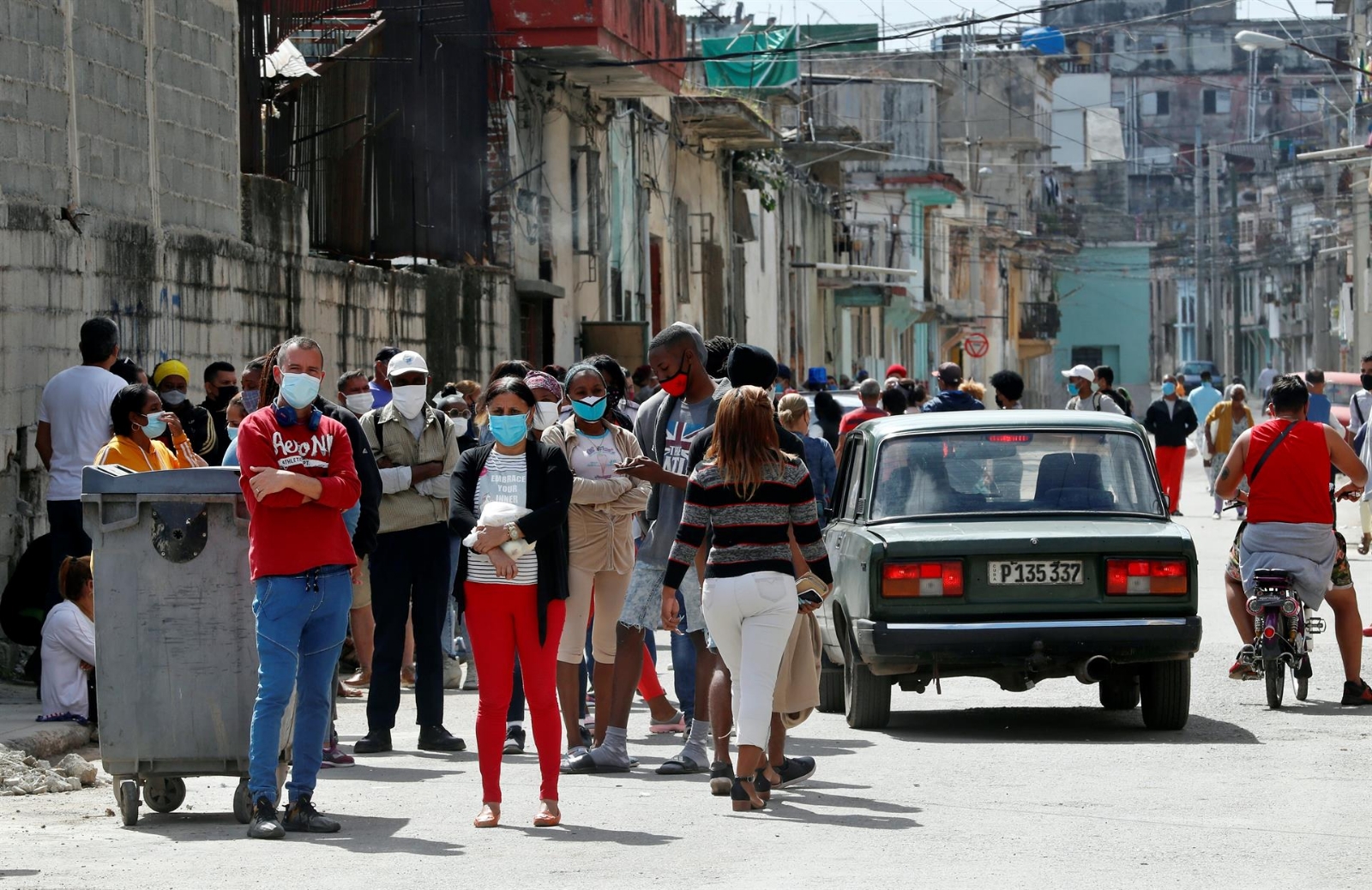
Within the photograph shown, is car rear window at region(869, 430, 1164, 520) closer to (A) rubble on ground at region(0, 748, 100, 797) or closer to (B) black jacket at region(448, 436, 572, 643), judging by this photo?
(B) black jacket at region(448, 436, 572, 643)

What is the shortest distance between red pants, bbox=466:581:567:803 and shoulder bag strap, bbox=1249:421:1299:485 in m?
4.87

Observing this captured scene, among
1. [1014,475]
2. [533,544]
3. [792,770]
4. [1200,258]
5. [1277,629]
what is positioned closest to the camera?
[533,544]

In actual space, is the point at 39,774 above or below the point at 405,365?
below

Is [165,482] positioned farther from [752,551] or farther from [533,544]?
[752,551]

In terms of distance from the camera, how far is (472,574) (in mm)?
7965

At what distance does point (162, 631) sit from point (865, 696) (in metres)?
3.99

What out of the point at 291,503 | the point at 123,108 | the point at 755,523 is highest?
the point at 123,108

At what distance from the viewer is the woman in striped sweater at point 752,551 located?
26.5 ft

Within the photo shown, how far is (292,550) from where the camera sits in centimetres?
751

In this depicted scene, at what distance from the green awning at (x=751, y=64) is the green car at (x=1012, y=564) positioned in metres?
29.5

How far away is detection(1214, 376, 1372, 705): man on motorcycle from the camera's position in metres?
11.2

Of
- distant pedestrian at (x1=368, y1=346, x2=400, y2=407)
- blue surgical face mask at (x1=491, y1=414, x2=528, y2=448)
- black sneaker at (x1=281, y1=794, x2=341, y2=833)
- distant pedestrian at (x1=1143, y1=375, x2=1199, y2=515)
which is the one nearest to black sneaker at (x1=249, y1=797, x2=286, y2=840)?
black sneaker at (x1=281, y1=794, x2=341, y2=833)

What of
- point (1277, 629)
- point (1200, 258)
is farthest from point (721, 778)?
point (1200, 258)

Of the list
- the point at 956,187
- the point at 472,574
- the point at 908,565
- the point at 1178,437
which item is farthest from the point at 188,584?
the point at 956,187
